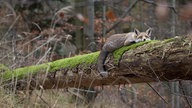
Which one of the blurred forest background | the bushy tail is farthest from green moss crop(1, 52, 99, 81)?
the blurred forest background

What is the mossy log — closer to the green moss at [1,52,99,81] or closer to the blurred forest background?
the green moss at [1,52,99,81]

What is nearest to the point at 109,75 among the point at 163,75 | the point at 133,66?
the point at 133,66

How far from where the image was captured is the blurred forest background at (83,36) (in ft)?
25.0

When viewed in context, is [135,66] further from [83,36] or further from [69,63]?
[83,36]

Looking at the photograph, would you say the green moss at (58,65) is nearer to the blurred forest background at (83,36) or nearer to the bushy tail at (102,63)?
the bushy tail at (102,63)

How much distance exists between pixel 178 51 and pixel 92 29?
741cm

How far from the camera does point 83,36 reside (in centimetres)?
1207

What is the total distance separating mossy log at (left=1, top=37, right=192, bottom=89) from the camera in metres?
4.15

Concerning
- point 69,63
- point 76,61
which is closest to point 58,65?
point 69,63

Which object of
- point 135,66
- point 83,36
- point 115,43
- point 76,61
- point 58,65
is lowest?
point 83,36

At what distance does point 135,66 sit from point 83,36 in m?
7.45

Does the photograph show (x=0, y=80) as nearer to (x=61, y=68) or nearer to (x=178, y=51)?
(x=61, y=68)

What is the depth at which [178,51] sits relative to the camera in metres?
4.13

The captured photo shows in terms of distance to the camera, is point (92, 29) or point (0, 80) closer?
point (0, 80)
